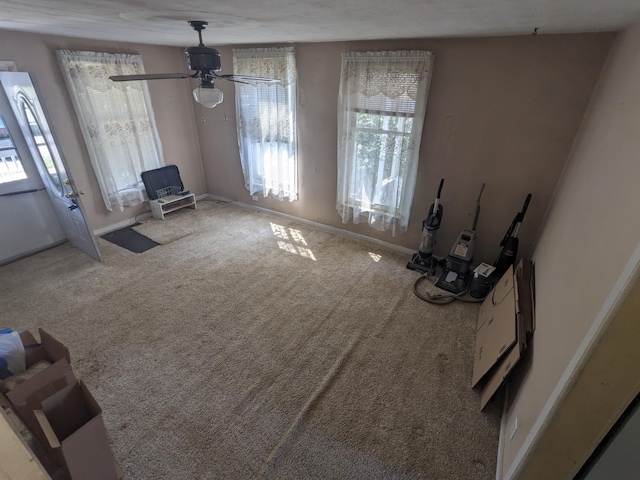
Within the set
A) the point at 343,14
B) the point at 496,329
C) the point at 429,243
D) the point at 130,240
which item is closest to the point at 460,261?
the point at 429,243

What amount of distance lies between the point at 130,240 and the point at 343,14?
141 inches

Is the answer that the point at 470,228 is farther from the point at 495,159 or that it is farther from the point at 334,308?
the point at 334,308

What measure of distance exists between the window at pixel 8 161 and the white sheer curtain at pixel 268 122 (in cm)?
239

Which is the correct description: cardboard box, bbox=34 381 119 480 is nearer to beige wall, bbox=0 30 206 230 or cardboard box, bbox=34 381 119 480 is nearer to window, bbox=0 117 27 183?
beige wall, bbox=0 30 206 230

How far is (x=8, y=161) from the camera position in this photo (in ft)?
10.6

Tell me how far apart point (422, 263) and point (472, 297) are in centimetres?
62

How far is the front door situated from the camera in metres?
2.85

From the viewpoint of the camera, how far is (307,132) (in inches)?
152

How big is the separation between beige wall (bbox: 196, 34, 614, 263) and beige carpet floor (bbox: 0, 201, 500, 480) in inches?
37.1

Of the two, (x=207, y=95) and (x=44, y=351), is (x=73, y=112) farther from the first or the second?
(x=44, y=351)

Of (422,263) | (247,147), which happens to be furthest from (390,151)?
(247,147)

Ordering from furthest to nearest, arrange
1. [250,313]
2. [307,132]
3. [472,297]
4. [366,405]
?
[307,132], [472,297], [250,313], [366,405]

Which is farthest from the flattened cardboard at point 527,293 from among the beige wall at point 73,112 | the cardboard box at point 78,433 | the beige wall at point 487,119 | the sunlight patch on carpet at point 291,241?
the beige wall at point 73,112

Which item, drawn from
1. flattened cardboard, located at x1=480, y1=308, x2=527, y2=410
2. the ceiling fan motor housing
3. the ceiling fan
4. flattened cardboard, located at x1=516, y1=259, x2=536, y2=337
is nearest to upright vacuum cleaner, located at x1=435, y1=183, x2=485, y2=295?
flattened cardboard, located at x1=516, y1=259, x2=536, y2=337
